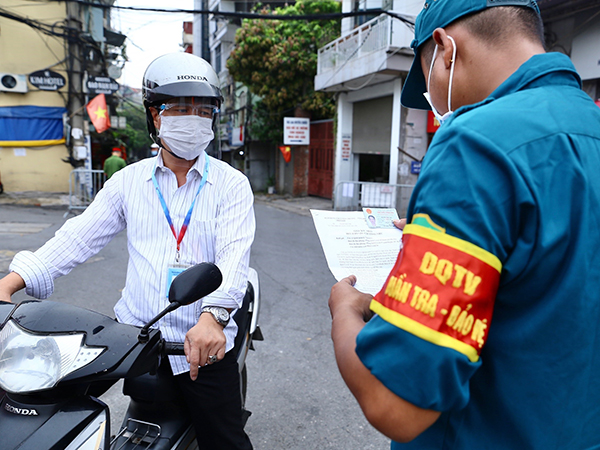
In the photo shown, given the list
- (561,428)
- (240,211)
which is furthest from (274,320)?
(561,428)

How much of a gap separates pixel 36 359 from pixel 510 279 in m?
1.21

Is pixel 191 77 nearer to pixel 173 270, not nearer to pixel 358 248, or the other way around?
pixel 173 270

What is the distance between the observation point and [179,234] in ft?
6.10

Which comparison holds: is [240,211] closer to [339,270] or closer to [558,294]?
[339,270]

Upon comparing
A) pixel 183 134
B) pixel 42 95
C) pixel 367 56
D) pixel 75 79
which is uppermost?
pixel 367 56

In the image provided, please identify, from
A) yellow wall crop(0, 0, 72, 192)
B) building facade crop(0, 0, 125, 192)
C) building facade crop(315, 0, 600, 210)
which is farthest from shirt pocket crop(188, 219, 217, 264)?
yellow wall crop(0, 0, 72, 192)

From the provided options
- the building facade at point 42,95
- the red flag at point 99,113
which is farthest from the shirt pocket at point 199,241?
the building facade at point 42,95

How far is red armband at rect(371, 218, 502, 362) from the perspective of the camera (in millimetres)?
685

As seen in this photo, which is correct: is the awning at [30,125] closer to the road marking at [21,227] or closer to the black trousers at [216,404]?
the road marking at [21,227]

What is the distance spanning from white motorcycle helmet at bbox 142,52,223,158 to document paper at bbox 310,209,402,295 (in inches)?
34.8

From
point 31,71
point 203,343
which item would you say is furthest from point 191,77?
point 31,71

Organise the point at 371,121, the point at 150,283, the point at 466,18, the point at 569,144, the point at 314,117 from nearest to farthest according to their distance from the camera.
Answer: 1. the point at 569,144
2. the point at 466,18
3. the point at 150,283
4. the point at 371,121
5. the point at 314,117

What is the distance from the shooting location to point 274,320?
14.6ft

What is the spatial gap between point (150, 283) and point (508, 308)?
143 cm
